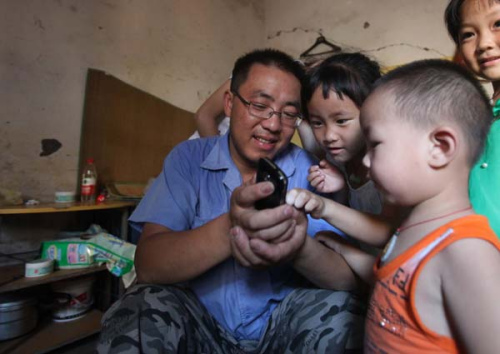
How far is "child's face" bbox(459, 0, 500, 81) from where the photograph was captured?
2.60 ft

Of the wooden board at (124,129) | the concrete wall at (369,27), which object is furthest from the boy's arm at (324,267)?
the concrete wall at (369,27)

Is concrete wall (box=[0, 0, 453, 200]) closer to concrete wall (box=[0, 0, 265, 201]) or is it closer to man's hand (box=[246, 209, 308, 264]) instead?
concrete wall (box=[0, 0, 265, 201])

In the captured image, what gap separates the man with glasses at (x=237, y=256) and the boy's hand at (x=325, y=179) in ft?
0.32

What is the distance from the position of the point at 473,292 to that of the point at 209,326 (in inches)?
28.2

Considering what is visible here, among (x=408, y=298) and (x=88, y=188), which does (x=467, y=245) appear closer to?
(x=408, y=298)

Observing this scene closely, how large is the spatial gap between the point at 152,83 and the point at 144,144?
1.92ft

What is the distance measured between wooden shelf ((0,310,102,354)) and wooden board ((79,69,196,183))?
1.04 m

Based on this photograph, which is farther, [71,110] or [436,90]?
[71,110]

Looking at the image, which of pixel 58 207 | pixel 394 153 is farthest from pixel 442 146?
pixel 58 207

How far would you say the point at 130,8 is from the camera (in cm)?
254

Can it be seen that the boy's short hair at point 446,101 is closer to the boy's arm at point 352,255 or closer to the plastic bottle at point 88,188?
the boy's arm at point 352,255

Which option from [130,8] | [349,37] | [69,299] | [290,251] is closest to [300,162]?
[290,251]

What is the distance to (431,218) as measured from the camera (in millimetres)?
631

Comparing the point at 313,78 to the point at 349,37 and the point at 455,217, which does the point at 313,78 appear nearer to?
the point at 455,217
